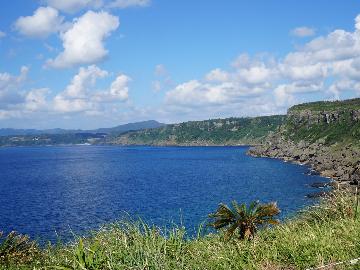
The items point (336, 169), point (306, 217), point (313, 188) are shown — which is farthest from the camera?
point (336, 169)

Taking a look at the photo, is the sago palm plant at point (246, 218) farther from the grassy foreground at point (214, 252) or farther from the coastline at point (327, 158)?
the coastline at point (327, 158)

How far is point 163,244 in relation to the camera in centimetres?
1160

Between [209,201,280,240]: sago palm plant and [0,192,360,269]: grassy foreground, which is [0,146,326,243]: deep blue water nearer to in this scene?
[209,201,280,240]: sago palm plant

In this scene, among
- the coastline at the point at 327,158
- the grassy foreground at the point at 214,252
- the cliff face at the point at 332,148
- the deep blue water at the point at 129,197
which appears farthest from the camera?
the cliff face at the point at 332,148

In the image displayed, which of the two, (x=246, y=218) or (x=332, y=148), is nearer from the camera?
(x=246, y=218)

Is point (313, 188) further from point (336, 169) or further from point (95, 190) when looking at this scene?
point (95, 190)

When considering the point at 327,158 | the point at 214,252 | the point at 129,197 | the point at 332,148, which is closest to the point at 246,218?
the point at 214,252

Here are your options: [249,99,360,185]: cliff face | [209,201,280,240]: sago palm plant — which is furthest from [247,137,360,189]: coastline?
[209,201,280,240]: sago palm plant

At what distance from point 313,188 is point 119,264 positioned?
278ft

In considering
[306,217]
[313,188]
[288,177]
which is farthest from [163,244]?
[288,177]

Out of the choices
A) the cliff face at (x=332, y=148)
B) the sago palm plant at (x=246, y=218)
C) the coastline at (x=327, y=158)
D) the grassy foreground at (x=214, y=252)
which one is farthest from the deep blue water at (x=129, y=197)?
the grassy foreground at (x=214, y=252)

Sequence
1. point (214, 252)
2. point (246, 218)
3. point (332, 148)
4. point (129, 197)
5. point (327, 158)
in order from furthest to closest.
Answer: point (332, 148)
point (327, 158)
point (129, 197)
point (246, 218)
point (214, 252)

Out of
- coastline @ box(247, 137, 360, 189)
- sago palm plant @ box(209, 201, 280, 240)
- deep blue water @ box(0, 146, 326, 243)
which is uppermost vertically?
sago palm plant @ box(209, 201, 280, 240)

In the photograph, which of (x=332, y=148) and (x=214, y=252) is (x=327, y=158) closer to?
(x=332, y=148)
